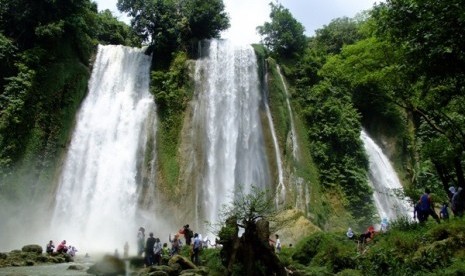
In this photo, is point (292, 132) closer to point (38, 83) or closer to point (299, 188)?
point (299, 188)

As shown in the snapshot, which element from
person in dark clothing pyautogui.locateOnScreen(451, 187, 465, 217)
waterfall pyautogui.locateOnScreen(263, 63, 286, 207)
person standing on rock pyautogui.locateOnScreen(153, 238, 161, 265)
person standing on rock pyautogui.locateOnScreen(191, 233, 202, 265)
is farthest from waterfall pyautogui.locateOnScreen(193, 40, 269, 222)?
person in dark clothing pyautogui.locateOnScreen(451, 187, 465, 217)

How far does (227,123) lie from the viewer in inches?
1060

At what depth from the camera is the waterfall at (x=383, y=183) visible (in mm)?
27402

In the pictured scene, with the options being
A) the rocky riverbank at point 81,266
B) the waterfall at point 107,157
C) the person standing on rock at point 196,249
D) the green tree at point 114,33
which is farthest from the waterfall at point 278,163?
the green tree at point 114,33

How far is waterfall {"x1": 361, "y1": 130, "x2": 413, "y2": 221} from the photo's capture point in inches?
1079

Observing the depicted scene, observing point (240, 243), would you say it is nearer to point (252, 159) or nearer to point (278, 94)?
point (252, 159)

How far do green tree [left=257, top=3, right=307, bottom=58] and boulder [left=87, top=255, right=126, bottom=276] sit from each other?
2380 cm

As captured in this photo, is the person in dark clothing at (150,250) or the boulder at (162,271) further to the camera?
the person in dark clothing at (150,250)

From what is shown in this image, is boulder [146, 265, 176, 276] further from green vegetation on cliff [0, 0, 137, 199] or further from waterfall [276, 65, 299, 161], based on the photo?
waterfall [276, 65, 299, 161]

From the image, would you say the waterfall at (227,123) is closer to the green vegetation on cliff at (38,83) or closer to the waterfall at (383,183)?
the green vegetation on cliff at (38,83)

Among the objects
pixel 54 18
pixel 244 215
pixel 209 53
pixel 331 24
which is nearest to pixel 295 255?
pixel 244 215

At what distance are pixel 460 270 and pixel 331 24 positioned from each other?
3860 centimetres

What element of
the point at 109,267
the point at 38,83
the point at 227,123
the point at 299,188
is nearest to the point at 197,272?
the point at 109,267

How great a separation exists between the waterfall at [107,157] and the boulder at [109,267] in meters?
6.63
